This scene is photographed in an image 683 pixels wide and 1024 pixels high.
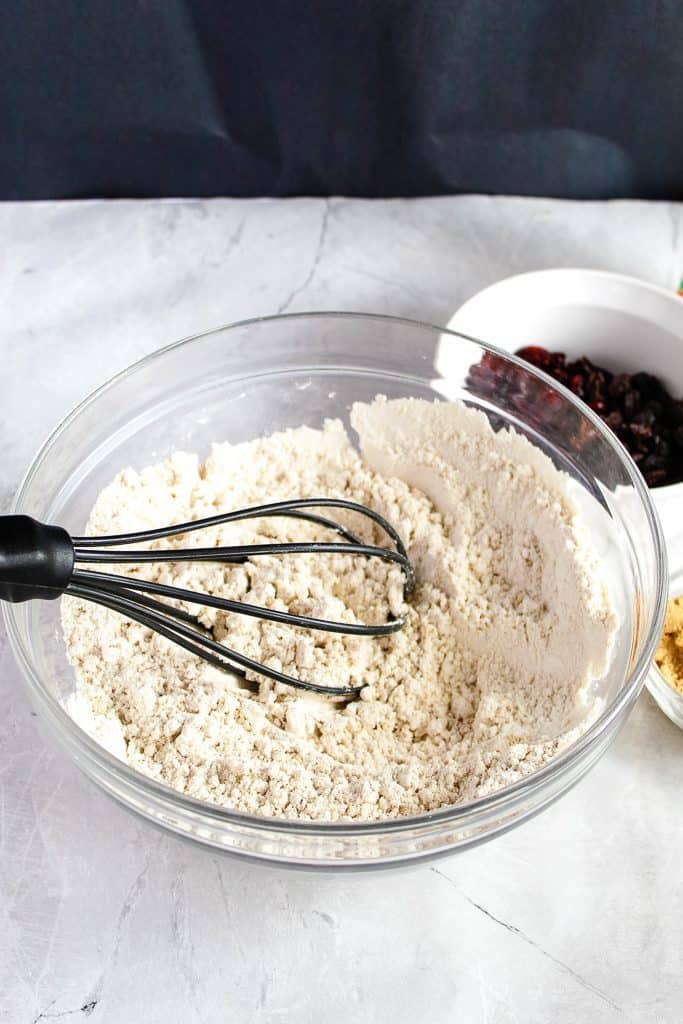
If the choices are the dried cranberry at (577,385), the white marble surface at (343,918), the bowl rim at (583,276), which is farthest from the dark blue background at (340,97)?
the white marble surface at (343,918)

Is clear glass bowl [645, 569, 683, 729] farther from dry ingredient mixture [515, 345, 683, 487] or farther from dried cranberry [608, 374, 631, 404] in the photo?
dried cranberry [608, 374, 631, 404]

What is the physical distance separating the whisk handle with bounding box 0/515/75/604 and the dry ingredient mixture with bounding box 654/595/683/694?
54 centimetres

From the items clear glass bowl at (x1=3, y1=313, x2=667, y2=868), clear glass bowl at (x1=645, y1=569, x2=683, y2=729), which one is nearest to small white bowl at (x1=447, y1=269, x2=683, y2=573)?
clear glass bowl at (x1=3, y1=313, x2=667, y2=868)

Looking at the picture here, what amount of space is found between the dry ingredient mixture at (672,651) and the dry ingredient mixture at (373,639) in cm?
9

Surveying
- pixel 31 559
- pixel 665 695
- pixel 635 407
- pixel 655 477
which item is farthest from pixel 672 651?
pixel 31 559

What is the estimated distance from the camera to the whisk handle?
0.75 metres

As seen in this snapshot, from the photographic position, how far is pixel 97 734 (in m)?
0.84

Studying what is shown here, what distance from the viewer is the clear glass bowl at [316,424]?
74cm

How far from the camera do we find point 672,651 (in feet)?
3.17

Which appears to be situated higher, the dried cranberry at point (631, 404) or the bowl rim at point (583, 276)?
the bowl rim at point (583, 276)

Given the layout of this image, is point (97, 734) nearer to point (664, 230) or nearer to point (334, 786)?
point (334, 786)

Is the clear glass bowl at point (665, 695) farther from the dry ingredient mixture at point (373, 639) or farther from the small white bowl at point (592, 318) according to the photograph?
the small white bowl at point (592, 318)

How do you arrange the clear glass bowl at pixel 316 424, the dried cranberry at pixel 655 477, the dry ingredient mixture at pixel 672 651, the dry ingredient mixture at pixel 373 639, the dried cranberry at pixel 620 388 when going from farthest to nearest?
1. the dried cranberry at pixel 620 388
2. the dried cranberry at pixel 655 477
3. the dry ingredient mixture at pixel 672 651
4. the dry ingredient mixture at pixel 373 639
5. the clear glass bowl at pixel 316 424

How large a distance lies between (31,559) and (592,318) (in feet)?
2.47
